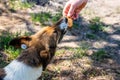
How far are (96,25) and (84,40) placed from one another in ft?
2.07

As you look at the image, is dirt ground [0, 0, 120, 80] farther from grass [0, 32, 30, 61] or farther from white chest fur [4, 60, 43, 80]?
white chest fur [4, 60, 43, 80]

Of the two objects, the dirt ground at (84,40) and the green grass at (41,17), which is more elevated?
the green grass at (41,17)

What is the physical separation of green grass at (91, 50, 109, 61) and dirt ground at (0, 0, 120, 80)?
0.07 meters

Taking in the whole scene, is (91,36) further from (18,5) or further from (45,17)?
(18,5)

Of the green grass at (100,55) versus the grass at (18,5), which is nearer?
the green grass at (100,55)

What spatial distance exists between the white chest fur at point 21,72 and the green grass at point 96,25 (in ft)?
10.2

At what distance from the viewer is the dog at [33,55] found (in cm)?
325

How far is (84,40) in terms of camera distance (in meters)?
5.83

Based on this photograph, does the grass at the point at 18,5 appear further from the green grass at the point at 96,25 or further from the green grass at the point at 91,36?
the green grass at the point at 91,36

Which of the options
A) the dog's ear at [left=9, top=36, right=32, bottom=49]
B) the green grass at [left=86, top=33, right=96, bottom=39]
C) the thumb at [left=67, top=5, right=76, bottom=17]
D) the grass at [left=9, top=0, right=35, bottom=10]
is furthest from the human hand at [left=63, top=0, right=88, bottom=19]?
the grass at [left=9, top=0, right=35, bottom=10]

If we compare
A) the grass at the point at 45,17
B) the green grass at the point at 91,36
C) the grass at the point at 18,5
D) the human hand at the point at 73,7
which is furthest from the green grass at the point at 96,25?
the human hand at the point at 73,7

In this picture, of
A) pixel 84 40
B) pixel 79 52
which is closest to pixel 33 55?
pixel 79 52

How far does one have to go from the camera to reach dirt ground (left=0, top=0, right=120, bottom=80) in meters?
4.88

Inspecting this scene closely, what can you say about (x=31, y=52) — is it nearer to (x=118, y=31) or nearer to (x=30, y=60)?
(x=30, y=60)
